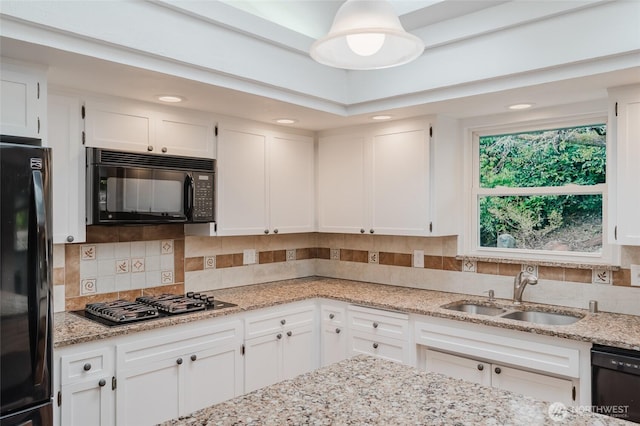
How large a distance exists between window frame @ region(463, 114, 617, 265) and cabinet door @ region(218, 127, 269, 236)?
4.94 ft

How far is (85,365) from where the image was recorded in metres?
2.29

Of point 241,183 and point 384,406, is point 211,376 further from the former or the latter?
point 384,406

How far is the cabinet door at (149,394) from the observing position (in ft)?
8.00

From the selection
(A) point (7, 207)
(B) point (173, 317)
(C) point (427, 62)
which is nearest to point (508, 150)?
(C) point (427, 62)

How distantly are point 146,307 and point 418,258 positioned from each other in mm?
1990

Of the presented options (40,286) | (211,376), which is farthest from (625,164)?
(40,286)

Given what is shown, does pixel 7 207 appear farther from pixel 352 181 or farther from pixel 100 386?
pixel 352 181

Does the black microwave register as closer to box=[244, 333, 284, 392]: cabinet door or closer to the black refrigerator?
the black refrigerator

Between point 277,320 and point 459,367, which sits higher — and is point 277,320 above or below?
above

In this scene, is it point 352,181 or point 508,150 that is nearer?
point 508,150

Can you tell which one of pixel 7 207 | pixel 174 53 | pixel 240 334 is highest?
pixel 174 53

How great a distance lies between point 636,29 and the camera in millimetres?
2160

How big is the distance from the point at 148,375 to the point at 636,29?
2.87 m

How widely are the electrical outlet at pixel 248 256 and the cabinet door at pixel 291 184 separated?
323 mm
